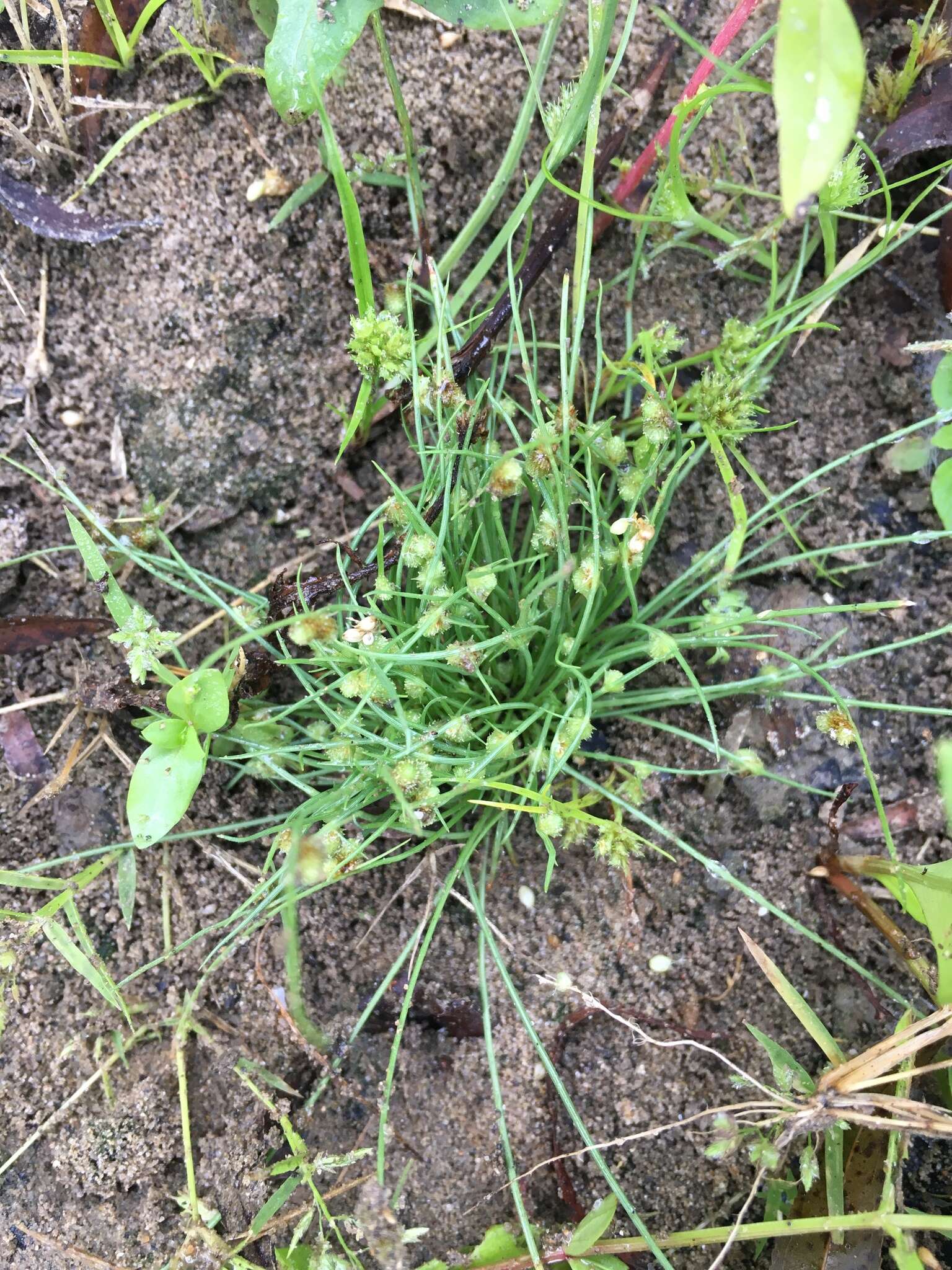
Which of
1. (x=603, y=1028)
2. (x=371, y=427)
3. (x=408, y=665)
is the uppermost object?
(x=371, y=427)

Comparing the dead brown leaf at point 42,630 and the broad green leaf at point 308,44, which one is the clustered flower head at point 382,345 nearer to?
the broad green leaf at point 308,44

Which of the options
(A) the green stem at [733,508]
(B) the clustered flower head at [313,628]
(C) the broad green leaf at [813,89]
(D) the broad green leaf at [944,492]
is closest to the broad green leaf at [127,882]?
(B) the clustered flower head at [313,628]

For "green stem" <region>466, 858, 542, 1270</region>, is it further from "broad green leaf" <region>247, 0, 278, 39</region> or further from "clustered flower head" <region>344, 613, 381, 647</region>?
"broad green leaf" <region>247, 0, 278, 39</region>

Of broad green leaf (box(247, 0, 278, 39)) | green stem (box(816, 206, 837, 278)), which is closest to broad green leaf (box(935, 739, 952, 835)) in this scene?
green stem (box(816, 206, 837, 278))

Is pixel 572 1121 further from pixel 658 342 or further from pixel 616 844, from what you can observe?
pixel 658 342

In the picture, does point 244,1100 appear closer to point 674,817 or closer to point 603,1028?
point 603,1028

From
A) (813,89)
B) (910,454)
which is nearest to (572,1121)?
(910,454)

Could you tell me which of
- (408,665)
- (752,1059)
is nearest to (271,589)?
(408,665)
